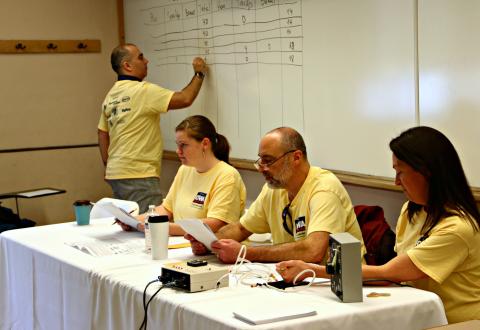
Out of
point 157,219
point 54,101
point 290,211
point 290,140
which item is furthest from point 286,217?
point 54,101

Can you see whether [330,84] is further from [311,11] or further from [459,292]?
[459,292]

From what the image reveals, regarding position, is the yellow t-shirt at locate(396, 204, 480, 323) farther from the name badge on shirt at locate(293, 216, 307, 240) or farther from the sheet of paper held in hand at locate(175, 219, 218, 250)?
the sheet of paper held in hand at locate(175, 219, 218, 250)

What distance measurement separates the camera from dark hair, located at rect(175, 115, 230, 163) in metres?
3.78

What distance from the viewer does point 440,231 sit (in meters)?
2.55

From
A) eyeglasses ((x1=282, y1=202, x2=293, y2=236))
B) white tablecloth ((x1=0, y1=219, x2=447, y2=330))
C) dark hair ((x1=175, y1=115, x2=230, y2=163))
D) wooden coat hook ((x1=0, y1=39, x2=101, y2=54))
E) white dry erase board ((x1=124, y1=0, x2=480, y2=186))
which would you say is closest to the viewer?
white tablecloth ((x1=0, y1=219, x2=447, y2=330))

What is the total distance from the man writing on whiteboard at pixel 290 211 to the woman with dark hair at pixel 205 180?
0.16m

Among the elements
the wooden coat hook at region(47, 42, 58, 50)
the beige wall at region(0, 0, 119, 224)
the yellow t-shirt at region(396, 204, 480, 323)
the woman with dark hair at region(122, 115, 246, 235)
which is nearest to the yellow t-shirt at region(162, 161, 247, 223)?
the woman with dark hair at region(122, 115, 246, 235)

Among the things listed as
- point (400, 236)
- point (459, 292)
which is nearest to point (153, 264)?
point (400, 236)

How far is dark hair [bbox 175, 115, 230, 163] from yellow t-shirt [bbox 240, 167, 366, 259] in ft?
1.59

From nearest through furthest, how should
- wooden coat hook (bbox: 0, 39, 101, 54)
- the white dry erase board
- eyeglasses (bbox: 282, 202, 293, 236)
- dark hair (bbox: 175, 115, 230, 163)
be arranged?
eyeglasses (bbox: 282, 202, 293, 236) < the white dry erase board < dark hair (bbox: 175, 115, 230, 163) < wooden coat hook (bbox: 0, 39, 101, 54)

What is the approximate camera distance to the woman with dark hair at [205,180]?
3.66 m

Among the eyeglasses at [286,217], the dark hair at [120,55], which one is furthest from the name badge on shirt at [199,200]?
the dark hair at [120,55]

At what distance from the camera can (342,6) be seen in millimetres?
4008

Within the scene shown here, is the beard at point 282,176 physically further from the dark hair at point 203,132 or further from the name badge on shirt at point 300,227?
the dark hair at point 203,132
